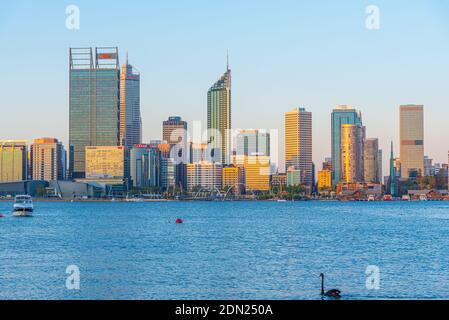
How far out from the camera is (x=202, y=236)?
6788cm

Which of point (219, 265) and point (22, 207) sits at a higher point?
point (219, 265)

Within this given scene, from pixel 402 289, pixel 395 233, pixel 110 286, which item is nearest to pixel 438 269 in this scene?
pixel 402 289

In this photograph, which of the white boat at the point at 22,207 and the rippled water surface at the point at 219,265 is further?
the white boat at the point at 22,207

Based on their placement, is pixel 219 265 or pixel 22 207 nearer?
pixel 219 265

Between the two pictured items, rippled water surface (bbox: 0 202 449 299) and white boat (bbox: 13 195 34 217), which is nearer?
rippled water surface (bbox: 0 202 449 299)
